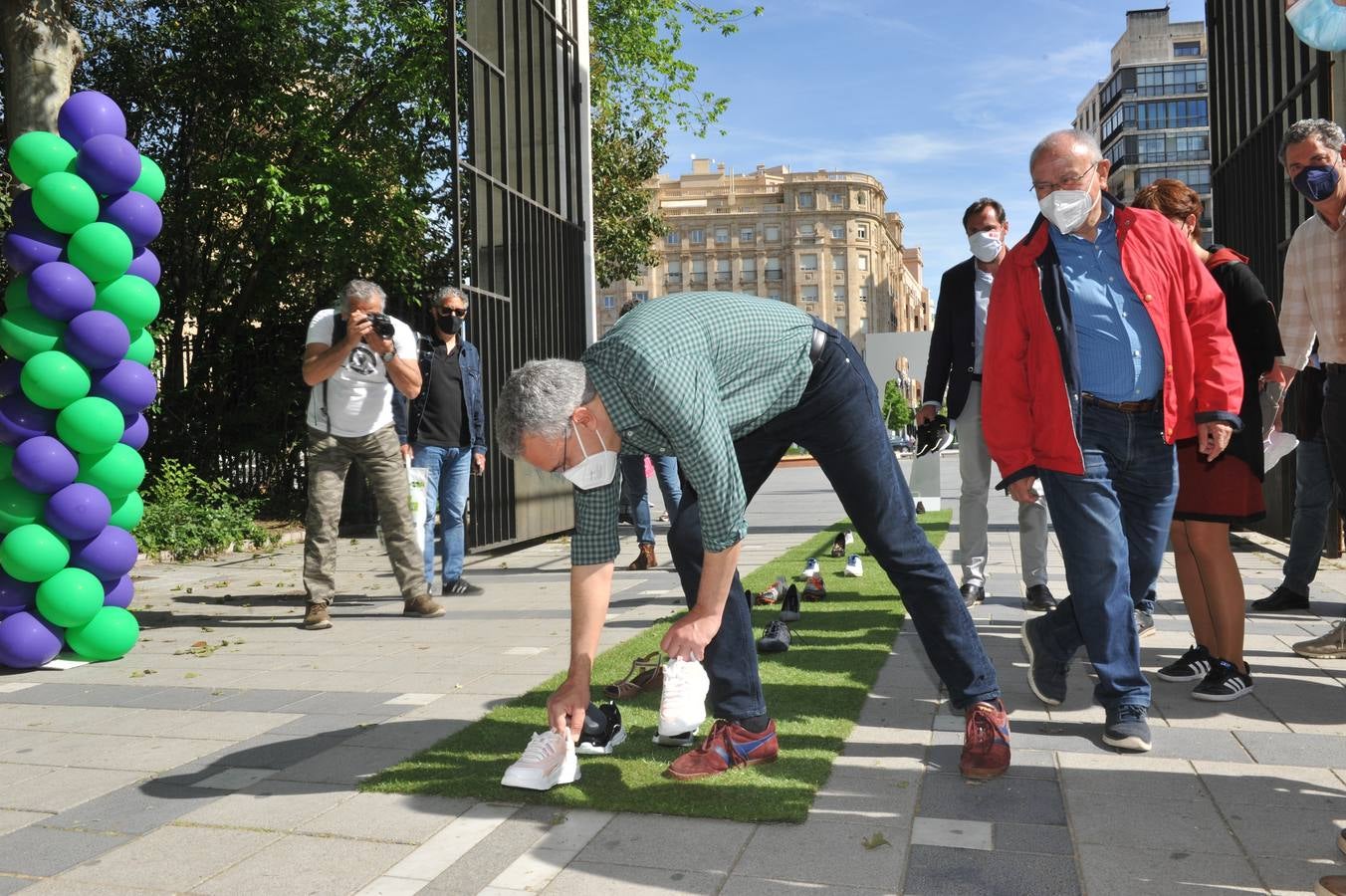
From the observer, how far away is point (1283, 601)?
5.94 metres

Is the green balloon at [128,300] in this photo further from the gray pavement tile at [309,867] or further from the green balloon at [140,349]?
the gray pavement tile at [309,867]

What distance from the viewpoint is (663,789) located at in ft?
10.3

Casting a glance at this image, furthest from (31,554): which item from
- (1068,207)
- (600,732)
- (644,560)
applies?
(1068,207)

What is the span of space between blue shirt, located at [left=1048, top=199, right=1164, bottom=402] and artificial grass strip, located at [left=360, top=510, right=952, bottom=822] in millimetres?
1447

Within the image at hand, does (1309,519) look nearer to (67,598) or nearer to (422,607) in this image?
(422,607)

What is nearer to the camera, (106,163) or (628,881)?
(628,881)

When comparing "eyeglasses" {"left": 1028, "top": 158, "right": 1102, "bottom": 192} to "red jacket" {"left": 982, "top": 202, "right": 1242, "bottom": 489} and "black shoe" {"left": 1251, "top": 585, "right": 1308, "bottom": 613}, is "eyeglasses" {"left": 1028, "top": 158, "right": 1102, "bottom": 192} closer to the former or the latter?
"red jacket" {"left": 982, "top": 202, "right": 1242, "bottom": 489}

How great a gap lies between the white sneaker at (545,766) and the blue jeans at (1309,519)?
15.0 ft

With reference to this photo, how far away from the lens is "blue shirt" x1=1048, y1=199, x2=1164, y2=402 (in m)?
3.56

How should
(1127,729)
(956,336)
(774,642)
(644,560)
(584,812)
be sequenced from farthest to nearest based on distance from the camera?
1. (644,560)
2. (956,336)
3. (774,642)
4. (1127,729)
5. (584,812)

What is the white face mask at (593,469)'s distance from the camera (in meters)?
2.72

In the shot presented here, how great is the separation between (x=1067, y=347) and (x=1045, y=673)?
1236 millimetres

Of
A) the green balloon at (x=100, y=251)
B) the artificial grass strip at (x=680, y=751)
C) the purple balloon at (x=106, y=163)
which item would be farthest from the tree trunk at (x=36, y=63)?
the artificial grass strip at (x=680, y=751)

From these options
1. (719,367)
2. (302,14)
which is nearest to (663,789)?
(719,367)
